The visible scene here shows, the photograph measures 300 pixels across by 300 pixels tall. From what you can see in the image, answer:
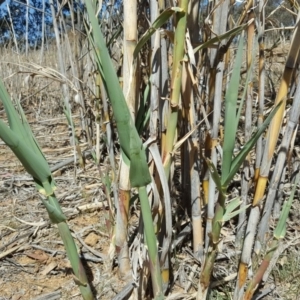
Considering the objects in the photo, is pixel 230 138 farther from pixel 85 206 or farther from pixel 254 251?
pixel 85 206

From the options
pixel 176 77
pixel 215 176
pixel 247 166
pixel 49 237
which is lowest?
pixel 49 237

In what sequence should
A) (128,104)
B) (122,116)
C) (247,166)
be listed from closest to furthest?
(122,116)
(128,104)
(247,166)

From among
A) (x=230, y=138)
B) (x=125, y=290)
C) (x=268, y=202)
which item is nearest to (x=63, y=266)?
(x=125, y=290)

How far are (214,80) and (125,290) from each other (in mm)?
489

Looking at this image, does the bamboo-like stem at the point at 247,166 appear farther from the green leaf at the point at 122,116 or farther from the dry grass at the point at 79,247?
the green leaf at the point at 122,116

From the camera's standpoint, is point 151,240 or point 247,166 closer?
point 151,240

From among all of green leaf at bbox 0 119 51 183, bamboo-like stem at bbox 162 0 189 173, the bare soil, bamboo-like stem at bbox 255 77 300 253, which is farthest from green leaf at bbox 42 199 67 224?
bamboo-like stem at bbox 255 77 300 253

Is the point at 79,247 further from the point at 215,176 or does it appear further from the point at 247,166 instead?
the point at 215,176

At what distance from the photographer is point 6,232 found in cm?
120

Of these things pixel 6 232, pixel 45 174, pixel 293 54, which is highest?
pixel 293 54

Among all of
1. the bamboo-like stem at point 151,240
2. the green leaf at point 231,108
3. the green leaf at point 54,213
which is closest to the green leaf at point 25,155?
the green leaf at point 54,213

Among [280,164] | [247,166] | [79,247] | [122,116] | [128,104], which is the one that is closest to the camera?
[122,116]

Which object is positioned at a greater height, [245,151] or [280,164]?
[245,151]

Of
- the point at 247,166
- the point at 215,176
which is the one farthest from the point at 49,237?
the point at 215,176
